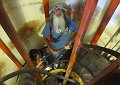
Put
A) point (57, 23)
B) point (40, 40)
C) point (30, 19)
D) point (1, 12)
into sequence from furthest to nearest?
point (40, 40) → point (30, 19) → point (57, 23) → point (1, 12)

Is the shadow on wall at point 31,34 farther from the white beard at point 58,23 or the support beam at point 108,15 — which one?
the support beam at point 108,15

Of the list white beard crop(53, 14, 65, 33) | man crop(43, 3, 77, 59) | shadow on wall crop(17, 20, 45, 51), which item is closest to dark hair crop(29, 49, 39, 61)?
shadow on wall crop(17, 20, 45, 51)

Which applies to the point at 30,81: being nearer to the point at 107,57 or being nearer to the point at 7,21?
the point at 107,57

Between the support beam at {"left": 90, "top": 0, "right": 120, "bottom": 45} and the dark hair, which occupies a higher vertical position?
the support beam at {"left": 90, "top": 0, "right": 120, "bottom": 45}

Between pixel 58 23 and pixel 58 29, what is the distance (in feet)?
0.34

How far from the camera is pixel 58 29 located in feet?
10.2

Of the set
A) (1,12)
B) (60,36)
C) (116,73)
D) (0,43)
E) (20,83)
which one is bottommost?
(20,83)

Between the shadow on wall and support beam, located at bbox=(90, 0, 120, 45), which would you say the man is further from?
support beam, located at bbox=(90, 0, 120, 45)

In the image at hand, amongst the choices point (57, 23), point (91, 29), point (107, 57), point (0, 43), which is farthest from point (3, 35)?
point (107, 57)

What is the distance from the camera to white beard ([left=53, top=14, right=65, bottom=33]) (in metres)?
2.96

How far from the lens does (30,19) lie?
337cm

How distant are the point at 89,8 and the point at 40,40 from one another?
275 centimetres

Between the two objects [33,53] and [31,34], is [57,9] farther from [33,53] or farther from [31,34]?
[33,53]

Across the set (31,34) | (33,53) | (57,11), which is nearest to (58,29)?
(57,11)
